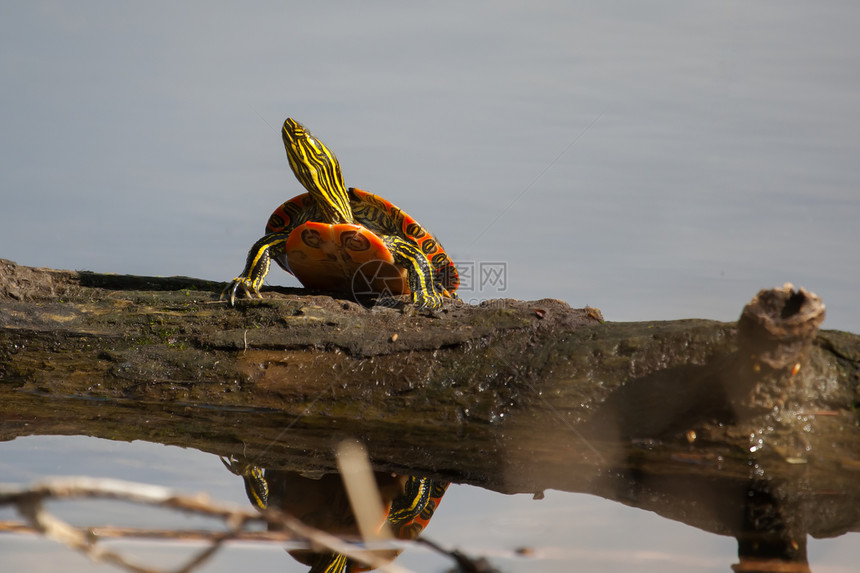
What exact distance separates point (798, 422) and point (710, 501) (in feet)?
2.21

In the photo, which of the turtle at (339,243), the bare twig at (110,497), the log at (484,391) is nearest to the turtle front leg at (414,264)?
the turtle at (339,243)

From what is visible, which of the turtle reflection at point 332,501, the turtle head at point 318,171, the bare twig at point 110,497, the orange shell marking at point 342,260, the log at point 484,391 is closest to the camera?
the bare twig at point 110,497

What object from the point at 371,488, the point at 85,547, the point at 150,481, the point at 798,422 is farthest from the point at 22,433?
the point at 798,422

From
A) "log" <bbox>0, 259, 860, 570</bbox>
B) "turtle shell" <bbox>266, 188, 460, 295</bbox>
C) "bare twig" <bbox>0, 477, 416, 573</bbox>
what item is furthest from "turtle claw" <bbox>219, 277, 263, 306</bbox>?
"bare twig" <bbox>0, 477, 416, 573</bbox>

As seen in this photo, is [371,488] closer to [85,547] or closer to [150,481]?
[150,481]

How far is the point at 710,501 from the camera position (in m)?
2.44

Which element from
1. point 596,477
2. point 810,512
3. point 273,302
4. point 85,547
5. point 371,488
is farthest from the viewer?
point 273,302

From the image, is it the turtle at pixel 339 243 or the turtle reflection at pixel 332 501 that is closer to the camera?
the turtle reflection at pixel 332 501

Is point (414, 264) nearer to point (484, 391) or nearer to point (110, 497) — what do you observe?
point (484, 391)

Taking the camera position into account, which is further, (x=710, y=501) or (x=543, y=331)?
(x=543, y=331)

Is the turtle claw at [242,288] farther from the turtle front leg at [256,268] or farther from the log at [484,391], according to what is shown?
the log at [484,391]

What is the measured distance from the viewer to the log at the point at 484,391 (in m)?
2.57

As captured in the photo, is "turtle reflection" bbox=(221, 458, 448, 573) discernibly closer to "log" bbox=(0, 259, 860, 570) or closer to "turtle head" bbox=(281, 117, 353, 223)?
"log" bbox=(0, 259, 860, 570)

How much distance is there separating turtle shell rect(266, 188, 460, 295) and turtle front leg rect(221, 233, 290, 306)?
0.12 meters
